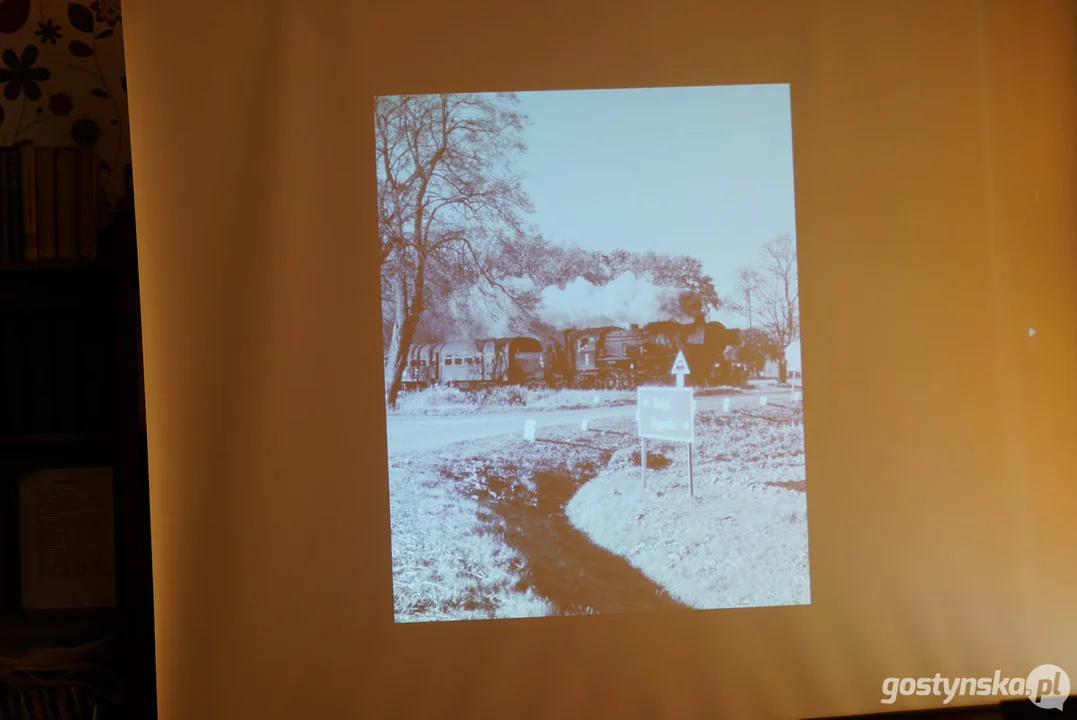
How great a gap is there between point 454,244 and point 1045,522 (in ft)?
6.62

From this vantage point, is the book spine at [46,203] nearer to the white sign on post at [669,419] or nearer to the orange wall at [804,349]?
the orange wall at [804,349]

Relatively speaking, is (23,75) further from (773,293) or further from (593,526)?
(773,293)

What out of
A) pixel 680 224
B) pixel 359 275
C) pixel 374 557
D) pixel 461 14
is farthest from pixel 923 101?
pixel 374 557

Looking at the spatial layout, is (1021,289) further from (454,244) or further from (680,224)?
(454,244)

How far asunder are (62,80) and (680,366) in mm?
2139

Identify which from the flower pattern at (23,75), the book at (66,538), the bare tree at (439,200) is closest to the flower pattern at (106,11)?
the flower pattern at (23,75)

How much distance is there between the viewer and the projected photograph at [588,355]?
2.06 meters

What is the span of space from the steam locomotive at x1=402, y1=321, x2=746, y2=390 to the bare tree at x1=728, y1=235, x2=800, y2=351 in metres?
0.09

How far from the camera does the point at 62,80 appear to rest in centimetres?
217

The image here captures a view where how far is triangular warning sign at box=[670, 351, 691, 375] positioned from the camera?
2078 millimetres

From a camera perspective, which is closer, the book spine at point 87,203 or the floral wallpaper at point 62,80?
the book spine at point 87,203

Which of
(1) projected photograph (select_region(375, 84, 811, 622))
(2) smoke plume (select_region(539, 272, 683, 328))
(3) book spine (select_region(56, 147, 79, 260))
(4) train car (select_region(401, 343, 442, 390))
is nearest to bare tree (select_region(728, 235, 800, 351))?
(1) projected photograph (select_region(375, 84, 811, 622))

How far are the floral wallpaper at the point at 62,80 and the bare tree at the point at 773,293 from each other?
1986mm

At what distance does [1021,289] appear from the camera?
7.04 feet
